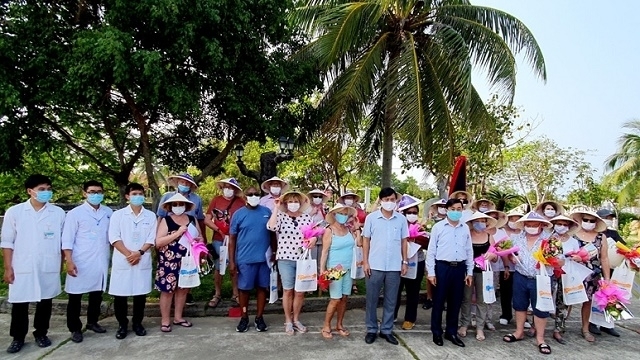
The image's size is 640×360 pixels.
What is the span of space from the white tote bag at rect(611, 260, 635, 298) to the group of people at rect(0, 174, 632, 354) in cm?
23

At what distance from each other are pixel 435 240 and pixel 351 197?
5.70ft

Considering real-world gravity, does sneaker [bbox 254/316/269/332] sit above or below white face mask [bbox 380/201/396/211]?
below

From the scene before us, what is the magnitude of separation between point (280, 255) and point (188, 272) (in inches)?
45.2

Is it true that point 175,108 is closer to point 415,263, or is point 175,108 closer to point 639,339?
point 415,263

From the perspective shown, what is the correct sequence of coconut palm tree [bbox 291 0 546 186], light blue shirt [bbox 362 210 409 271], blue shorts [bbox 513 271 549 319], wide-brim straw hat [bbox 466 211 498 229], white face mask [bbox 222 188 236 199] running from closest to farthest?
light blue shirt [bbox 362 210 409 271] < blue shorts [bbox 513 271 549 319] < wide-brim straw hat [bbox 466 211 498 229] < white face mask [bbox 222 188 236 199] < coconut palm tree [bbox 291 0 546 186]

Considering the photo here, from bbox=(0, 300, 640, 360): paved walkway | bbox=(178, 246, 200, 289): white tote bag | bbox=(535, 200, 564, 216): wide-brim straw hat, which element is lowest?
bbox=(0, 300, 640, 360): paved walkway

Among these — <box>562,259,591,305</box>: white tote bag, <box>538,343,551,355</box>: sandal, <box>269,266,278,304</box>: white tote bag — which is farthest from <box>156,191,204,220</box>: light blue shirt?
<box>562,259,591,305</box>: white tote bag

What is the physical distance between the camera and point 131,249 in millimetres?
5082

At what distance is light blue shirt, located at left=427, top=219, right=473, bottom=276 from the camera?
500 cm

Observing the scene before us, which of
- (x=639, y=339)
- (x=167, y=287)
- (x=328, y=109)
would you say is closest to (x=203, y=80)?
(x=328, y=109)

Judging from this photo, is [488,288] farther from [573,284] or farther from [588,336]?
[588,336]

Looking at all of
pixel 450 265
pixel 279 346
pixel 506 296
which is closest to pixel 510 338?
pixel 506 296

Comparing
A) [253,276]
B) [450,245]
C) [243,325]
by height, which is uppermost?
[450,245]

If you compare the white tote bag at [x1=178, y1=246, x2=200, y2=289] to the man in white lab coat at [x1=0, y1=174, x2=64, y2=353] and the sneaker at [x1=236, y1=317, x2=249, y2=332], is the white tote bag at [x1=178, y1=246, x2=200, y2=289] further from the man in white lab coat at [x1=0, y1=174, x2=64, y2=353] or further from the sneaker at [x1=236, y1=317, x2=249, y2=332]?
the man in white lab coat at [x1=0, y1=174, x2=64, y2=353]
